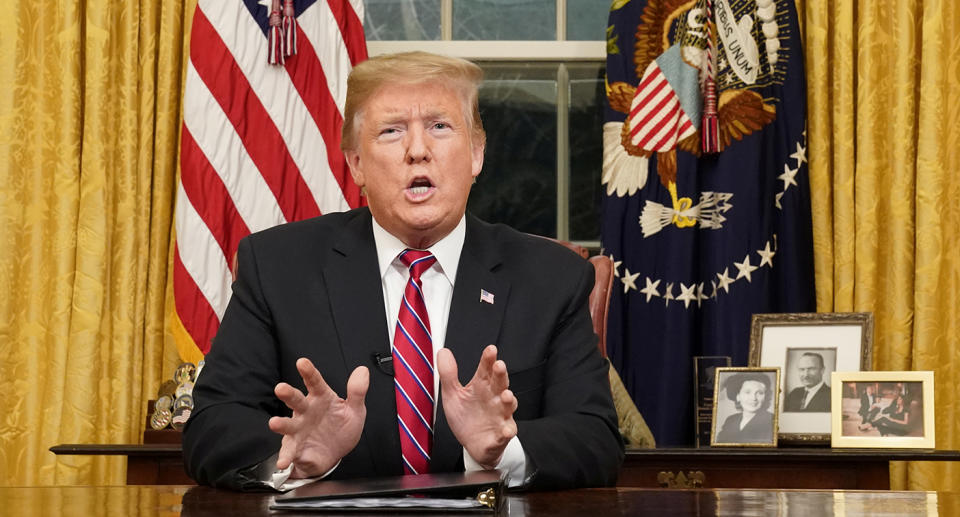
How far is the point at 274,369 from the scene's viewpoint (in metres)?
1.80

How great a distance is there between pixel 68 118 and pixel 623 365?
72.5 inches

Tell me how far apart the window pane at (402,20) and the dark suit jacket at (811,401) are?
169 cm

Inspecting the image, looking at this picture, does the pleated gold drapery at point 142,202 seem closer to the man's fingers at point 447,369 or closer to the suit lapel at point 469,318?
the suit lapel at point 469,318

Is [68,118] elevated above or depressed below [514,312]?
above

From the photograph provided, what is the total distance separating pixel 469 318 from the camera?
70.6 inches

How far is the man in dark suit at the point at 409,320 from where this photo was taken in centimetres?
160

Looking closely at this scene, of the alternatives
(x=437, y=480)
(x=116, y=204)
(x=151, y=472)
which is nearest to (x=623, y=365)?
(x=151, y=472)

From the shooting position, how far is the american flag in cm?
318

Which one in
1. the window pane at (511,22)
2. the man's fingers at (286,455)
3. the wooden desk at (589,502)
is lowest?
the wooden desk at (589,502)

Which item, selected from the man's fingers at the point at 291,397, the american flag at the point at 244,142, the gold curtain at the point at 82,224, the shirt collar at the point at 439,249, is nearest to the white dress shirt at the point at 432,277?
the shirt collar at the point at 439,249

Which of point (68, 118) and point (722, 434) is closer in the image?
point (722, 434)

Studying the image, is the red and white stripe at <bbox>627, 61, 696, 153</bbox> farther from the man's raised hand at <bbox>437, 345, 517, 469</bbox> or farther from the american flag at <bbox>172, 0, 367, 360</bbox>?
the man's raised hand at <bbox>437, 345, 517, 469</bbox>

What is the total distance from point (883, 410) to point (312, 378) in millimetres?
1938

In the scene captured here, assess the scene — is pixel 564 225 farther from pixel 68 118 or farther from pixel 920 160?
pixel 68 118
